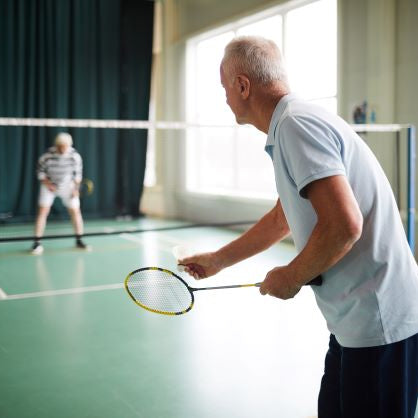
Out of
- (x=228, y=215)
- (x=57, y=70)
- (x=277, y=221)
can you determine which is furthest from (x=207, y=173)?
(x=277, y=221)

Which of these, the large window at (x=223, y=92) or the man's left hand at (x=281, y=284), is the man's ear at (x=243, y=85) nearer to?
the man's left hand at (x=281, y=284)

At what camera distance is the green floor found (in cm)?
304

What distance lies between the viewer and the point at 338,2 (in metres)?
7.90

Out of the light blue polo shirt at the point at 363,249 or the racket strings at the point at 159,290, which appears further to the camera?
the racket strings at the point at 159,290

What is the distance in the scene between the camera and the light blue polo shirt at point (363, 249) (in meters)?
1.55

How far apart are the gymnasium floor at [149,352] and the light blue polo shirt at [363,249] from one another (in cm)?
148

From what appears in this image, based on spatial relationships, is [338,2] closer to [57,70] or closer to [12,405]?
[57,70]

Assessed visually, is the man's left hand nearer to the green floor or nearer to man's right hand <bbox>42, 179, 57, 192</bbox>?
the green floor

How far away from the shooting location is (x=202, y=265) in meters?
2.19

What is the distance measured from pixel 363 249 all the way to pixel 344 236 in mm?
146

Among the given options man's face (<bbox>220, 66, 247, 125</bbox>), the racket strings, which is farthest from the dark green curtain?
man's face (<bbox>220, 66, 247, 125</bbox>)

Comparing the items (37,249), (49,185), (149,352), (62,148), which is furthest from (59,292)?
(62,148)

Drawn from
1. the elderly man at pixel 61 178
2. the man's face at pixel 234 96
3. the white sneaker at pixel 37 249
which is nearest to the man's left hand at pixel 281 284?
the man's face at pixel 234 96

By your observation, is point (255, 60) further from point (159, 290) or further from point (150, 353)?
point (150, 353)
